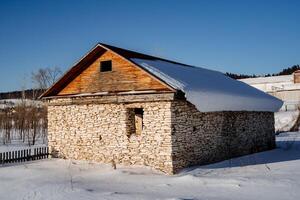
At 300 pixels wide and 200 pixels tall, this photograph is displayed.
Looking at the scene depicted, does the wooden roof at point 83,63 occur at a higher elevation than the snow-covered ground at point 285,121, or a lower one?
higher

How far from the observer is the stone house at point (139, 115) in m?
14.5

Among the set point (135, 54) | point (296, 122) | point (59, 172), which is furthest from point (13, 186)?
point (296, 122)

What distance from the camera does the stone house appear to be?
14453mm

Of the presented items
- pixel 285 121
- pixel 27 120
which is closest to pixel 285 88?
pixel 285 121

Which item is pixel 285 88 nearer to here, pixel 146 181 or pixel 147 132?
pixel 147 132

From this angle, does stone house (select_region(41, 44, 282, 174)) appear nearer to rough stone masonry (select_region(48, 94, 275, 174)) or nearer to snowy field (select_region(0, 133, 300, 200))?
rough stone masonry (select_region(48, 94, 275, 174))

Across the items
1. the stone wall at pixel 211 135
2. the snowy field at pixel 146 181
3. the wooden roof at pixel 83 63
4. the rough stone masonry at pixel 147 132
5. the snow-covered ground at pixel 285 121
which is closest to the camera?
the snowy field at pixel 146 181

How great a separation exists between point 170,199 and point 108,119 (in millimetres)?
6636

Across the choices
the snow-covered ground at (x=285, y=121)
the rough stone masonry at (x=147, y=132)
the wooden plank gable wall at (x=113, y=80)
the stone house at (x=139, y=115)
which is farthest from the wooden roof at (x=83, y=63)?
the snow-covered ground at (x=285, y=121)

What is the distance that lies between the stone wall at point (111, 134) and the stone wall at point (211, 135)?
18.8 inches

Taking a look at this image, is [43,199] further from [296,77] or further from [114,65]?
[296,77]

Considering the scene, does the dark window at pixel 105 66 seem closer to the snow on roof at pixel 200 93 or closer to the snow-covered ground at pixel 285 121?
the snow on roof at pixel 200 93

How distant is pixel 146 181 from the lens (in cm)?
1303

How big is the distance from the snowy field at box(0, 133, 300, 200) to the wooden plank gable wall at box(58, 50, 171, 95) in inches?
128
